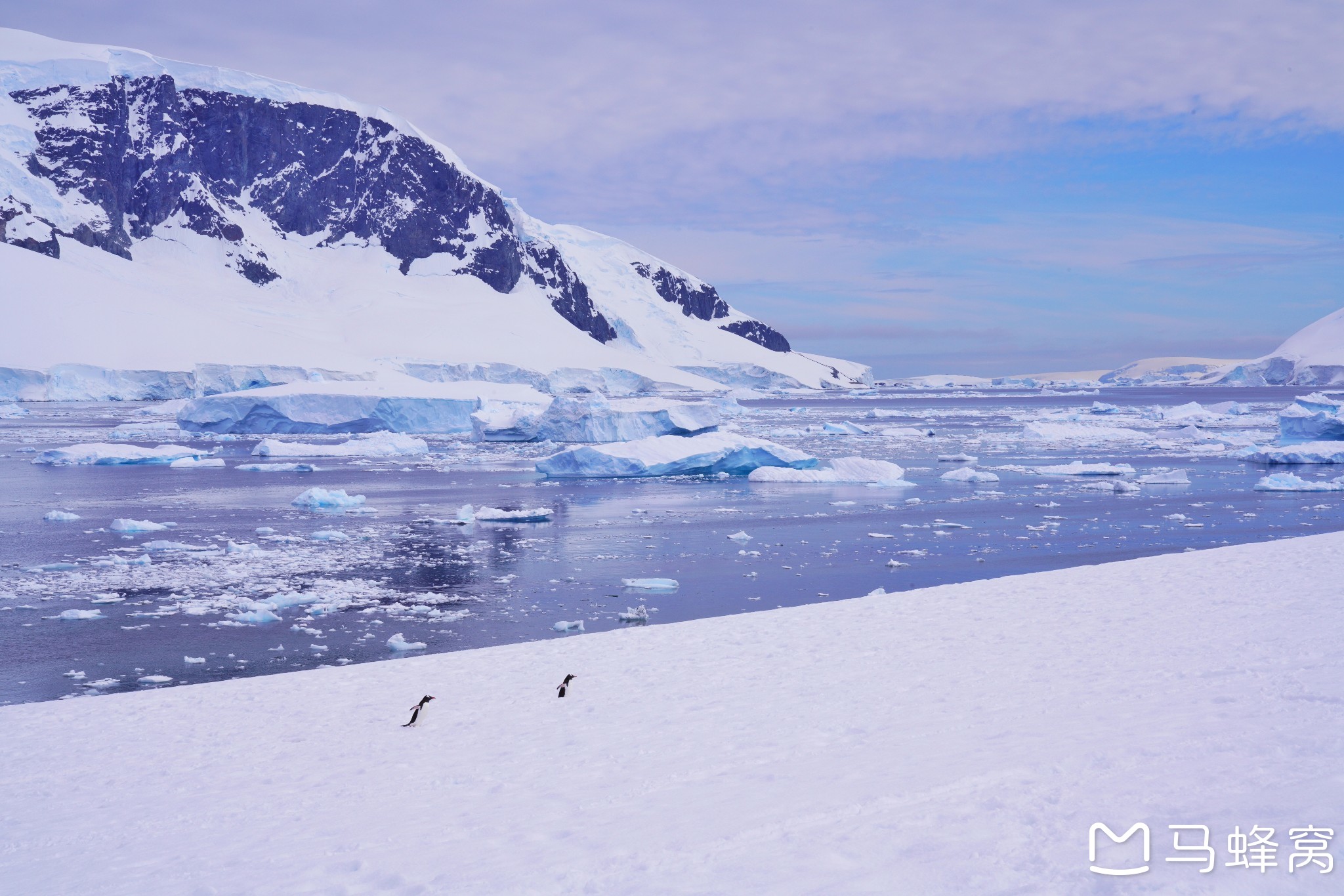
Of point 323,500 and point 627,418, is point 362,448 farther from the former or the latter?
point 323,500

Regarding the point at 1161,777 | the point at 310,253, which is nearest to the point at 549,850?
the point at 1161,777

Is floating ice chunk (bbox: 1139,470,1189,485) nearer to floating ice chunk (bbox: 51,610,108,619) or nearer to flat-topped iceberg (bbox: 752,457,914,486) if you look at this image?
flat-topped iceberg (bbox: 752,457,914,486)

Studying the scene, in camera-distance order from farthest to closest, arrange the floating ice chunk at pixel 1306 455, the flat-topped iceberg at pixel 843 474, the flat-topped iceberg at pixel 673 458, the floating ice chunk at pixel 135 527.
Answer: the floating ice chunk at pixel 1306 455 < the flat-topped iceberg at pixel 673 458 < the flat-topped iceberg at pixel 843 474 < the floating ice chunk at pixel 135 527

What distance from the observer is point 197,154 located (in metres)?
102

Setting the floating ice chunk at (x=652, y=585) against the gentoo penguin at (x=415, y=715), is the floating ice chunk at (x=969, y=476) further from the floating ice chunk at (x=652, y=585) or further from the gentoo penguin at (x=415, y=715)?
the gentoo penguin at (x=415, y=715)

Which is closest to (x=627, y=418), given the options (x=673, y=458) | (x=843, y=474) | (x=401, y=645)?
(x=673, y=458)

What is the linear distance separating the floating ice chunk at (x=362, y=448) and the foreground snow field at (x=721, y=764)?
73.9 ft

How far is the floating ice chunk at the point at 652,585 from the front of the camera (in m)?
10.6

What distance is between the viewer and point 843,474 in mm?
21547

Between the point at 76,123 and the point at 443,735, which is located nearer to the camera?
the point at 443,735

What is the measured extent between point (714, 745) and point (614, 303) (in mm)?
129945

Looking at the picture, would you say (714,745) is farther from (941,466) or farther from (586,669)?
(941,466)

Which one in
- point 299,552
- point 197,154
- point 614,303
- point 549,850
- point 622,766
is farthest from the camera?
point 614,303

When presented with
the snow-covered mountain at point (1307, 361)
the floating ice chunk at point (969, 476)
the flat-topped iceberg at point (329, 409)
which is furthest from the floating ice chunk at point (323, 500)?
the snow-covered mountain at point (1307, 361)
